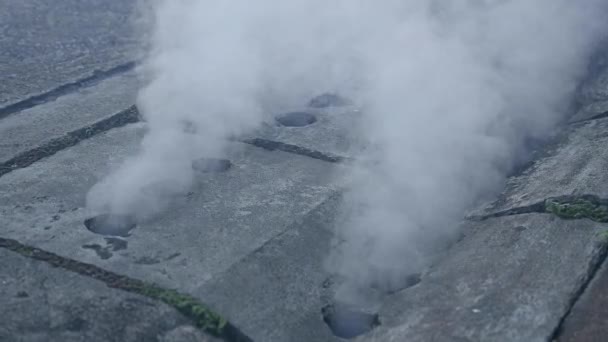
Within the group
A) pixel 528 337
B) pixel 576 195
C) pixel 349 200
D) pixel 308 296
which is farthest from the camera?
pixel 349 200

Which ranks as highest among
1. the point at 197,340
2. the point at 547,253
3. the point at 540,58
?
the point at 540,58

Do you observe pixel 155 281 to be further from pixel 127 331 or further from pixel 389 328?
pixel 389 328

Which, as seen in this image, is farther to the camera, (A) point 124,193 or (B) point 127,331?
(A) point 124,193

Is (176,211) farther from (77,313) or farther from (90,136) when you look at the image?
(90,136)

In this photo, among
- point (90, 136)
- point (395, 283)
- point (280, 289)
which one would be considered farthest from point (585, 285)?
point (90, 136)

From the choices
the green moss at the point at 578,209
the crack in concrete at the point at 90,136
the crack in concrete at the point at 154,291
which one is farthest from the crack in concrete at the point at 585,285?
the crack in concrete at the point at 90,136

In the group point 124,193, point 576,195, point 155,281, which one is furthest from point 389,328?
point 124,193
